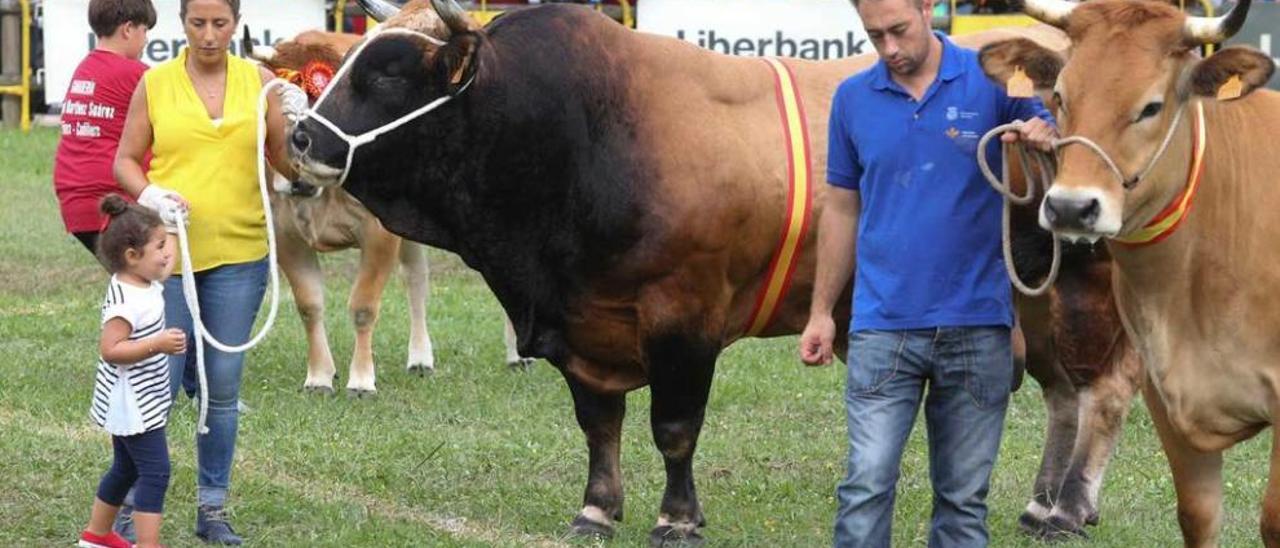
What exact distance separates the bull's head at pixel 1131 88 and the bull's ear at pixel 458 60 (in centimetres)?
211

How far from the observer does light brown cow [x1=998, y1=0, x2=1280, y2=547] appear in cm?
580

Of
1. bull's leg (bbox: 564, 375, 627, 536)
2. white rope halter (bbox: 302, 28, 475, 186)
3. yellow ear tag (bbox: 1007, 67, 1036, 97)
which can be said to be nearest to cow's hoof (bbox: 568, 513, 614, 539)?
bull's leg (bbox: 564, 375, 627, 536)

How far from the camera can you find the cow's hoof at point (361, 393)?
1083cm

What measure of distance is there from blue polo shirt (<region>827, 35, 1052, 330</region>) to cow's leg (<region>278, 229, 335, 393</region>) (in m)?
5.41

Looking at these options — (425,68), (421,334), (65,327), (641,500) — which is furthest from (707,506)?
(65,327)

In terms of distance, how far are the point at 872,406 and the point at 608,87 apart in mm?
1964

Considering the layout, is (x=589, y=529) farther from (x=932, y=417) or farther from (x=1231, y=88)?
(x=1231, y=88)

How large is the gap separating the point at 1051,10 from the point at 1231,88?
0.56 metres

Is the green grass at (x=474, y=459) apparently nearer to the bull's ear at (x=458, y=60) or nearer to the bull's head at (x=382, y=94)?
the bull's head at (x=382, y=94)

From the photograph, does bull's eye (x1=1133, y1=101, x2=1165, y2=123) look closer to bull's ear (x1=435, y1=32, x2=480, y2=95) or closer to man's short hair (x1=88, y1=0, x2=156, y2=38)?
bull's ear (x1=435, y1=32, x2=480, y2=95)

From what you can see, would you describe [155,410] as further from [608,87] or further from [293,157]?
[608,87]

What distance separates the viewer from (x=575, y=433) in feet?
31.9

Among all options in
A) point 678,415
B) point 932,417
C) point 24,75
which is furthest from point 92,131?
point 24,75

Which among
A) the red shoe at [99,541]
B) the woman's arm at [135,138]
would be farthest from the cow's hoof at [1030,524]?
the woman's arm at [135,138]
